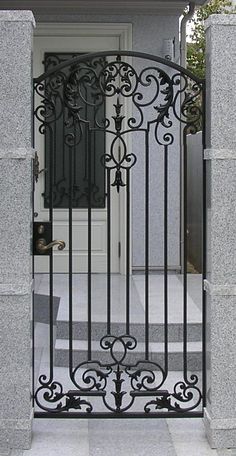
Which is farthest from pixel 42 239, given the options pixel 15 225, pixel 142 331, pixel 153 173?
pixel 153 173

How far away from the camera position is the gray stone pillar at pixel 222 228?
4.34 metres

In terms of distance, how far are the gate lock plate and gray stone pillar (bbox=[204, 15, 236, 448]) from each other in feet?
3.06

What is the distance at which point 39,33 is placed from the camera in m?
8.00

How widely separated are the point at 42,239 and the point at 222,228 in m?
1.06

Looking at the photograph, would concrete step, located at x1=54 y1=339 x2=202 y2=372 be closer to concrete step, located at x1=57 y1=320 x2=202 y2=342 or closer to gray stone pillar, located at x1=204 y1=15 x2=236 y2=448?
concrete step, located at x1=57 y1=320 x2=202 y2=342

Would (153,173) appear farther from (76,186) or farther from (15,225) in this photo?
(15,225)

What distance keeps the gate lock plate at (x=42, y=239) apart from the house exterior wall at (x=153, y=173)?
11.7 feet

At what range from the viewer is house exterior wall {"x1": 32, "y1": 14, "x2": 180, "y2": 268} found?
8.02 m

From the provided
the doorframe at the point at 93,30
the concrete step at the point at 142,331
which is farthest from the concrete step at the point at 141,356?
the doorframe at the point at 93,30

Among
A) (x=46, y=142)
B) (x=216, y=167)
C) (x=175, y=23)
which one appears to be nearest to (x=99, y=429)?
(x=216, y=167)

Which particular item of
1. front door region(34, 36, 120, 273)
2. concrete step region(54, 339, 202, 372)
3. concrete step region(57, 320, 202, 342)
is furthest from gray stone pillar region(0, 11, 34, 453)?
front door region(34, 36, 120, 273)

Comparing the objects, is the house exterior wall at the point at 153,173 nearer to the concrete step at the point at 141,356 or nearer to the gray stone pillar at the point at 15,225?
the concrete step at the point at 141,356

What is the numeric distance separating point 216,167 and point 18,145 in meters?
1.12

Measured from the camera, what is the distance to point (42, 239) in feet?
15.1
